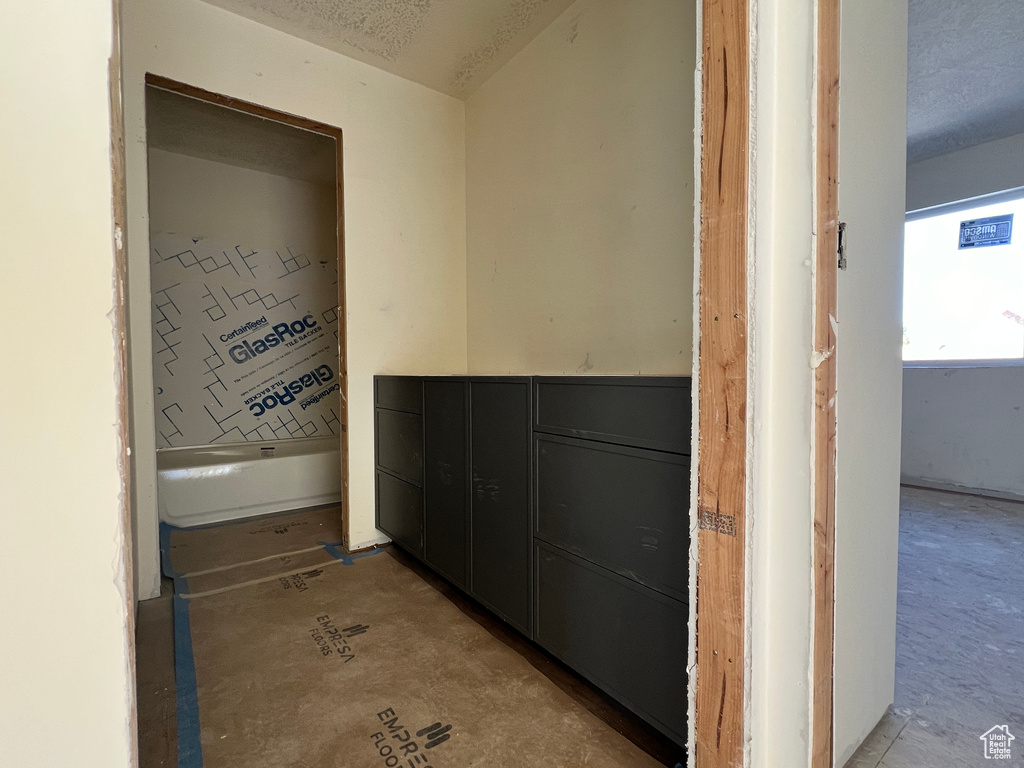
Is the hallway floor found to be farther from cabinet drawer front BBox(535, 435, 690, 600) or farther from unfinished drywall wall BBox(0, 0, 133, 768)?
unfinished drywall wall BBox(0, 0, 133, 768)

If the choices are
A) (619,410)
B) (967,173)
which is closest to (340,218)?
(619,410)

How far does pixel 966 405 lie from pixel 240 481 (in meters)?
4.98

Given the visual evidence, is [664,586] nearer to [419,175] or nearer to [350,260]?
[350,260]

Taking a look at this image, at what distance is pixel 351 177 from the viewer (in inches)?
96.1

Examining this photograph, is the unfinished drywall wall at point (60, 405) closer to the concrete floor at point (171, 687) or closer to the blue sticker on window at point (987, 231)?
the concrete floor at point (171, 687)

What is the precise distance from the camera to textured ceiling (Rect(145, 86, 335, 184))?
2.81 metres

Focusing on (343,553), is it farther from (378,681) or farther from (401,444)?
(378,681)

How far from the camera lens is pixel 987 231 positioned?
3471 mm

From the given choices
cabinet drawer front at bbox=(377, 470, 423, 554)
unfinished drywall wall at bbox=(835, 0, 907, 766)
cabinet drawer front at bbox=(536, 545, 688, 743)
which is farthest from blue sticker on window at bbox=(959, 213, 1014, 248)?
cabinet drawer front at bbox=(377, 470, 423, 554)

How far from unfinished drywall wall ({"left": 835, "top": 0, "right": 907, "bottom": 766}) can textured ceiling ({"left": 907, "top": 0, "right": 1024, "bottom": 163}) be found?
1.62m

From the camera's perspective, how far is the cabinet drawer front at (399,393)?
217 cm

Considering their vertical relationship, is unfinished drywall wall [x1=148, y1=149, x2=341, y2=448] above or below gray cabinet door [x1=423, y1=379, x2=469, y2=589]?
above

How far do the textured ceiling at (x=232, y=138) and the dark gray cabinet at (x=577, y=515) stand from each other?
216cm

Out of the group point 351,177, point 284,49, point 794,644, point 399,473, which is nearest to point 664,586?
point 794,644
